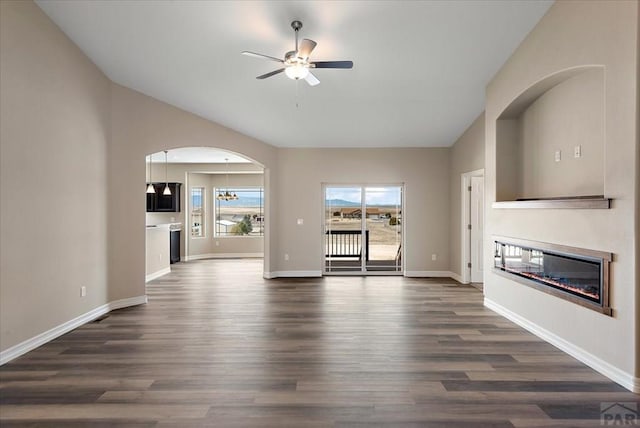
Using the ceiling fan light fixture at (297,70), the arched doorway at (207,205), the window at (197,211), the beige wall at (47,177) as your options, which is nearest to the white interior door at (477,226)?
the ceiling fan light fixture at (297,70)

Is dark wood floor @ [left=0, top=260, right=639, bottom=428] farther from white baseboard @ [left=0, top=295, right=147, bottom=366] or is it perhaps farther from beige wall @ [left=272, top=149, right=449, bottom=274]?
beige wall @ [left=272, top=149, right=449, bottom=274]

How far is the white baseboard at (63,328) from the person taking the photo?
334 cm

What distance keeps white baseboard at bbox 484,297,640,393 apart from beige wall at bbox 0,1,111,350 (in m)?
5.38

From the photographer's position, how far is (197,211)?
1092cm

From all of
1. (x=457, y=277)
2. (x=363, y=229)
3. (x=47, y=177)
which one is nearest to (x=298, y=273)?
(x=363, y=229)

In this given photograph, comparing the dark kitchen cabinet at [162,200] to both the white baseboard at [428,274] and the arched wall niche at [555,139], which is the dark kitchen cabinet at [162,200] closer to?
the white baseboard at [428,274]

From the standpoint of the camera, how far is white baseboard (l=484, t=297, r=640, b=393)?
2.77m

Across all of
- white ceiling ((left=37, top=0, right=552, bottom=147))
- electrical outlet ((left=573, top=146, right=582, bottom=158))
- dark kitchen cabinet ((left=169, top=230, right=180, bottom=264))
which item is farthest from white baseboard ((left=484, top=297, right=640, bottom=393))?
dark kitchen cabinet ((left=169, top=230, right=180, bottom=264))

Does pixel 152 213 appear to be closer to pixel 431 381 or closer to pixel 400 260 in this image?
pixel 400 260

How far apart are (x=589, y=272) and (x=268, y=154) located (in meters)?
5.73

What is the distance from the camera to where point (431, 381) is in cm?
286

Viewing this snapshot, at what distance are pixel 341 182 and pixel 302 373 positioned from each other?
5.08 meters

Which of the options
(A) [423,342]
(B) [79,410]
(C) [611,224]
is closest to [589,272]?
(C) [611,224]

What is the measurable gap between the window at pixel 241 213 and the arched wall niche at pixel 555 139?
7.68 meters
